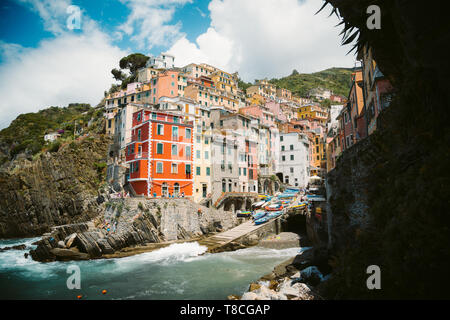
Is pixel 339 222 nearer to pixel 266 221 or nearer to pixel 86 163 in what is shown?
pixel 266 221

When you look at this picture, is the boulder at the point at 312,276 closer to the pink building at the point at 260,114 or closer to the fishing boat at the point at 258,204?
the fishing boat at the point at 258,204

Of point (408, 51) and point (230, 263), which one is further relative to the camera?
point (230, 263)

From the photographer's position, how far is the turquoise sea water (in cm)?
1688

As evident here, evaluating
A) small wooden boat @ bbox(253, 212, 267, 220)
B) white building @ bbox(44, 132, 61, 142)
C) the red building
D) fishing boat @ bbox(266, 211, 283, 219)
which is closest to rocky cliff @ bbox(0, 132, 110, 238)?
the red building

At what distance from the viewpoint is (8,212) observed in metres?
42.4

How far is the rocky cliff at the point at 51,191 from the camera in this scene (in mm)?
42188

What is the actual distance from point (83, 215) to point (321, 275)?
130ft

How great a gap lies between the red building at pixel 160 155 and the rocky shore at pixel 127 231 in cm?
410

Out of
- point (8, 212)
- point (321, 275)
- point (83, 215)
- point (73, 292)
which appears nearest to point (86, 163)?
point (83, 215)

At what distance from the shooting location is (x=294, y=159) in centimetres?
6419

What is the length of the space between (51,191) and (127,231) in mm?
25909
